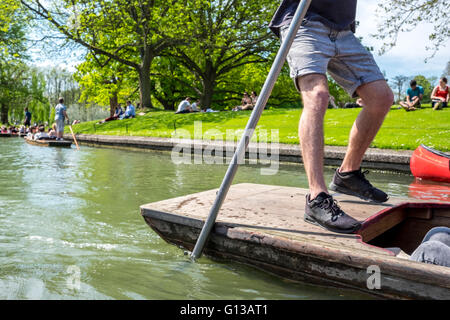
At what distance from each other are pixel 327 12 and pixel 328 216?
1330mm

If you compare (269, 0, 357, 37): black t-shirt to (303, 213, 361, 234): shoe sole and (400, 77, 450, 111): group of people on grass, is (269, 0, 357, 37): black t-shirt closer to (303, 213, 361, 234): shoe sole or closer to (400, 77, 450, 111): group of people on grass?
(303, 213, 361, 234): shoe sole

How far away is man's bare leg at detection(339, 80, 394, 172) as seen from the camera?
2635 millimetres

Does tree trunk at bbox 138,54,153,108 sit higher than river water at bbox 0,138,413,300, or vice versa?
tree trunk at bbox 138,54,153,108

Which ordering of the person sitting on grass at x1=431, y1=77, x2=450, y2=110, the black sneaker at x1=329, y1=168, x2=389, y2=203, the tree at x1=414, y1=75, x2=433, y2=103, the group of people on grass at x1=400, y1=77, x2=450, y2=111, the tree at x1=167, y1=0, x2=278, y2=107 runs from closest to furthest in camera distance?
the black sneaker at x1=329, y1=168, x2=389, y2=203 < the group of people on grass at x1=400, y1=77, x2=450, y2=111 < the person sitting on grass at x1=431, y1=77, x2=450, y2=110 < the tree at x1=167, y1=0, x2=278, y2=107 < the tree at x1=414, y1=75, x2=433, y2=103

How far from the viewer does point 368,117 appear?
8.94 feet

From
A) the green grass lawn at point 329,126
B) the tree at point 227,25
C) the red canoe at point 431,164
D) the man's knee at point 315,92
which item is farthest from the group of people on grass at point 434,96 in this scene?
the man's knee at point 315,92

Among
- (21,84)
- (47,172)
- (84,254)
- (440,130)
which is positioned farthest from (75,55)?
(21,84)

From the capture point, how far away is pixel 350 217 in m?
2.20

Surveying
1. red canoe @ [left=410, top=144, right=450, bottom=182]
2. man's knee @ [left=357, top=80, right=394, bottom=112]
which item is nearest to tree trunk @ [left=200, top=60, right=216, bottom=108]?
red canoe @ [left=410, top=144, right=450, bottom=182]

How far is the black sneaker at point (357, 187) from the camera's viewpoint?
2785 millimetres

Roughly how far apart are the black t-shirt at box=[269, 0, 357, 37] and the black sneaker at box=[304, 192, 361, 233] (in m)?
1.14

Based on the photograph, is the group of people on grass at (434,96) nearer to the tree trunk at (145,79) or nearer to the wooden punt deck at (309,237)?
the wooden punt deck at (309,237)

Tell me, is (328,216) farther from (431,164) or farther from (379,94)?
(431,164)
